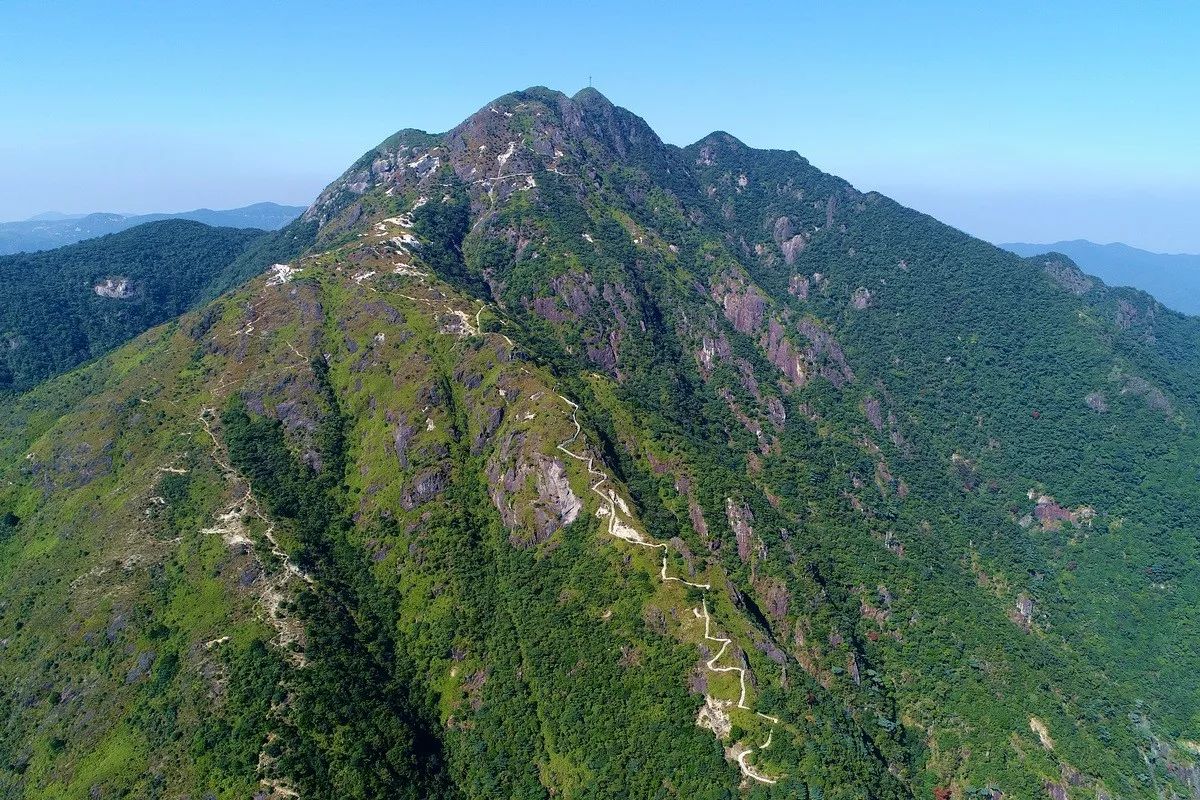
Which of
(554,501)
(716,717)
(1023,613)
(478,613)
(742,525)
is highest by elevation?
(554,501)

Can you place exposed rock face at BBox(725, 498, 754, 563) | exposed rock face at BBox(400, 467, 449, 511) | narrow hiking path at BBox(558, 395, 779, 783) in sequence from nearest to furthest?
narrow hiking path at BBox(558, 395, 779, 783), exposed rock face at BBox(400, 467, 449, 511), exposed rock face at BBox(725, 498, 754, 563)

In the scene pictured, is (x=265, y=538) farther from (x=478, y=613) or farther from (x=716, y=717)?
(x=716, y=717)

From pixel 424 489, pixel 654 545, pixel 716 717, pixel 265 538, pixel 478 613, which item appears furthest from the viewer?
pixel 424 489

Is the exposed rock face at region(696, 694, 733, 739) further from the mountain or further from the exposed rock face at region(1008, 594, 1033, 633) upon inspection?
the exposed rock face at region(1008, 594, 1033, 633)

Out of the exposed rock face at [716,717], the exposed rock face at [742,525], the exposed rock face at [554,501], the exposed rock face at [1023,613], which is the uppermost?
the exposed rock face at [554,501]

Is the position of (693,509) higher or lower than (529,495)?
lower

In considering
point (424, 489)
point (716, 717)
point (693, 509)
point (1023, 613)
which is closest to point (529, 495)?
point (424, 489)

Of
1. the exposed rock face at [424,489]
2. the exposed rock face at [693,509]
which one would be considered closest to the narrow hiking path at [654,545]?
the exposed rock face at [693,509]

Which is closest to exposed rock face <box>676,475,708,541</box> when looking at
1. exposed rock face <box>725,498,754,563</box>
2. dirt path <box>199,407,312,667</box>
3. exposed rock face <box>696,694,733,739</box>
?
exposed rock face <box>725,498,754,563</box>

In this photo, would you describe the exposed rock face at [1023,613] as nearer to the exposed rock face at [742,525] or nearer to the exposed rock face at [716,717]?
the exposed rock face at [742,525]
